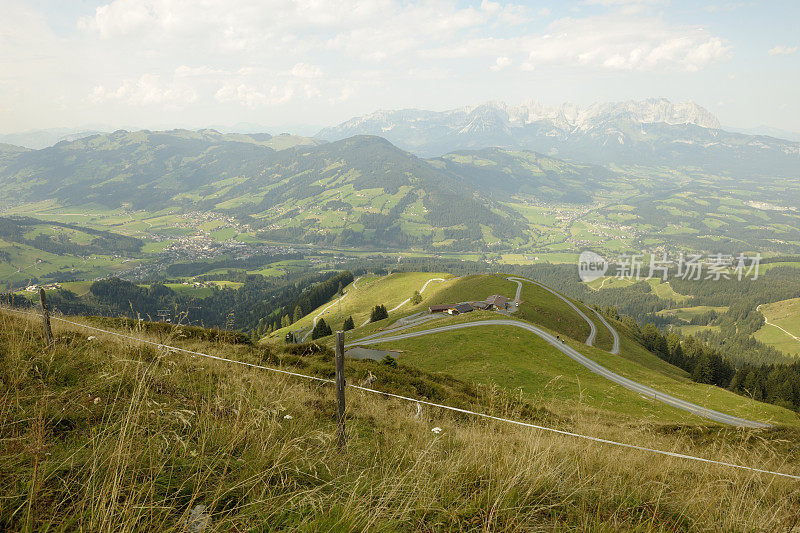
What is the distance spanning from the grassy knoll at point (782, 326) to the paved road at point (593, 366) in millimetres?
176621

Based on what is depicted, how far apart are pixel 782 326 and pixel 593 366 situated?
212 m

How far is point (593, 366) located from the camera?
4444 cm

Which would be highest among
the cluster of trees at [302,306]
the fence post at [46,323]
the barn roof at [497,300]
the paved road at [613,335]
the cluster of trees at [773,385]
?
the fence post at [46,323]

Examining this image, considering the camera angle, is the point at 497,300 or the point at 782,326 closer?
the point at 497,300

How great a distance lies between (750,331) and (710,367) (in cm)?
15633

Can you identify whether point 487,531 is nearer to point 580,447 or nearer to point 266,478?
point 266,478

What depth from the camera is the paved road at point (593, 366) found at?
111ft

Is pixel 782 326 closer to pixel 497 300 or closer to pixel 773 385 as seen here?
pixel 773 385

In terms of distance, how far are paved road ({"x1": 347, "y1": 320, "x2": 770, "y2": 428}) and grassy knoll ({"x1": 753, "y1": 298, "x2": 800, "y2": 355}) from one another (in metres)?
177

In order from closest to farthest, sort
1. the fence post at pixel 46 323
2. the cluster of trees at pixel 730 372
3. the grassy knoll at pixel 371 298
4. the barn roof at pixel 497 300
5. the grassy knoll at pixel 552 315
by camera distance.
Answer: the fence post at pixel 46 323 < the cluster of trees at pixel 730 372 < the grassy knoll at pixel 552 315 < the barn roof at pixel 497 300 < the grassy knoll at pixel 371 298

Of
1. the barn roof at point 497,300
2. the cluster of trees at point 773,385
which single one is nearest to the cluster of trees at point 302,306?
the barn roof at point 497,300

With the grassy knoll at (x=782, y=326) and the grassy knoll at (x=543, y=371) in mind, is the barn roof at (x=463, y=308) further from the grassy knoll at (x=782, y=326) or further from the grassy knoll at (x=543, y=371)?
the grassy knoll at (x=782, y=326)

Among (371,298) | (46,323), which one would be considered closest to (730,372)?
(371,298)

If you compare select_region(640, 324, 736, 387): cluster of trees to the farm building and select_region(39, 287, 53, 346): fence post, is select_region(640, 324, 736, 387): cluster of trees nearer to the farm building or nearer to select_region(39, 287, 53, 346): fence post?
the farm building
